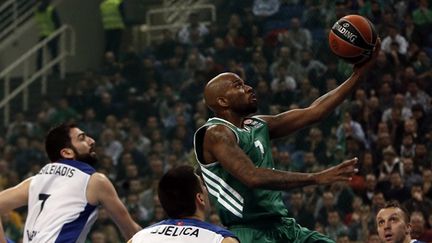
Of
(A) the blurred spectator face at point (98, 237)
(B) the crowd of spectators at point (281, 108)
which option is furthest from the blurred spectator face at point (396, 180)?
(A) the blurred spectator face at point (98, 237)

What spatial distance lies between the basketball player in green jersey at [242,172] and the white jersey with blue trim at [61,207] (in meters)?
0.76

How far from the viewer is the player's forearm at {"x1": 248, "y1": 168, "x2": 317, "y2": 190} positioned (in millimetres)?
5289

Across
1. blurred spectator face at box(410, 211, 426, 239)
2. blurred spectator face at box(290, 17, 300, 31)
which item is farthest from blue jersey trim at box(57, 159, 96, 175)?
blurred spectator face at box(290, 17, 300, 31)

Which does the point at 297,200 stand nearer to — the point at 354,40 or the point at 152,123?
the point at 152,123

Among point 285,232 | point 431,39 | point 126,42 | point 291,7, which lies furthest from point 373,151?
point 126,42

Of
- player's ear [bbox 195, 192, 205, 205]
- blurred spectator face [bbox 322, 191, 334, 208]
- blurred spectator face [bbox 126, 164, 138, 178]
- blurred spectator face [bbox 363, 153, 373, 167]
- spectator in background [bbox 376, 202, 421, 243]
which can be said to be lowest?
blurred spectator face [bbox 126, 164, 138, 178]

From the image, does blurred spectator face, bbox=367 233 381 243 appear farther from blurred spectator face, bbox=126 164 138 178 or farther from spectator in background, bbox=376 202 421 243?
blurred spectator face, bbox=126 164 138 178

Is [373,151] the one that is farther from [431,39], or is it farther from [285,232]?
[285,232]

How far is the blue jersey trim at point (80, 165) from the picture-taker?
607 cm

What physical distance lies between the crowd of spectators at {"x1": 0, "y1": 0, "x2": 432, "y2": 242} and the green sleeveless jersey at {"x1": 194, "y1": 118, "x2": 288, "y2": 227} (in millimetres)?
4075

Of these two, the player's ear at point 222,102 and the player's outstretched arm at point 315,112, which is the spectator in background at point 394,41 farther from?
the player's ear at point 222,102

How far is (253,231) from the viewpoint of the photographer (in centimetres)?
569

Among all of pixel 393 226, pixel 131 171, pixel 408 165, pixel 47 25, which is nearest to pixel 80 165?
pixel 393 226

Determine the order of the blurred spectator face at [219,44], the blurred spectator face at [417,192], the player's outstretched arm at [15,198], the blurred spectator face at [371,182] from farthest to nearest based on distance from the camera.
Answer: the blurred spectator face at [219,44] → the blurred spectator face at [371,182] → the blurred spectator face at [417,192] → the player's outstretched arm at [15,198]
